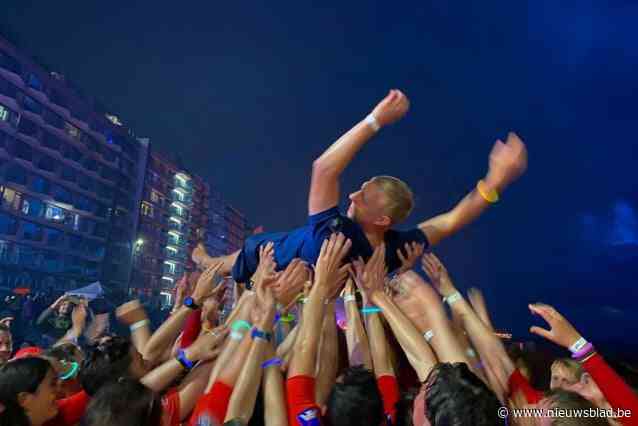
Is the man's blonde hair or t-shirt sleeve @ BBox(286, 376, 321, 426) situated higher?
the man's blonde hair

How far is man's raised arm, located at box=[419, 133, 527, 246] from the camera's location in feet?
12.1

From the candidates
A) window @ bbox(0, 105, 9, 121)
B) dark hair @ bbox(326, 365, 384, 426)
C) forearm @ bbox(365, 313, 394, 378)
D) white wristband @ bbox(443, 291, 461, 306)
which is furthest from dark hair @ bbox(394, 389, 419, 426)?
window @ bbox(0, 105, 9, 121)

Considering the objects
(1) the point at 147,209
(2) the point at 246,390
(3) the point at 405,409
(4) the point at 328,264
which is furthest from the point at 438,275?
(1) the point at 147,209

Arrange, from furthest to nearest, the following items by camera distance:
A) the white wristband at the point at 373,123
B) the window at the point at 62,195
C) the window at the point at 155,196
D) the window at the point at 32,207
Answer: the window at the point at 155,196 < the window at the point at 62,195 < the window at the point at 32,207 < the white wristband at the point at 373,123

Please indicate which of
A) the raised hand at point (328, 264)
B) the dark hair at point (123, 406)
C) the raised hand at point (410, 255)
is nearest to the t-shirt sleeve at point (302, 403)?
the raised hand at point (328, 264)

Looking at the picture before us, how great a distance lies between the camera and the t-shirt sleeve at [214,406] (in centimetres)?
208

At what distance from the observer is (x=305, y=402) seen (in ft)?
6.76

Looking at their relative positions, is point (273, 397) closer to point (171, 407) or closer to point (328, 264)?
point (171, 407)

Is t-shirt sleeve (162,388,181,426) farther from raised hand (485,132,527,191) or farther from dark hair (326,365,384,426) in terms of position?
raised hand (485,132,527,191)

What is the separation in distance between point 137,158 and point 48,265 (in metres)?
20.1

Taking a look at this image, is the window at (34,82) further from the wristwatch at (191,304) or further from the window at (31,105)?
the wristwatch at (191,304)

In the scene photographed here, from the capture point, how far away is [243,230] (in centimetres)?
10362

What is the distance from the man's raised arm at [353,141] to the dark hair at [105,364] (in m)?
1.63

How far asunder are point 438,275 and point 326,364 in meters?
0.98
